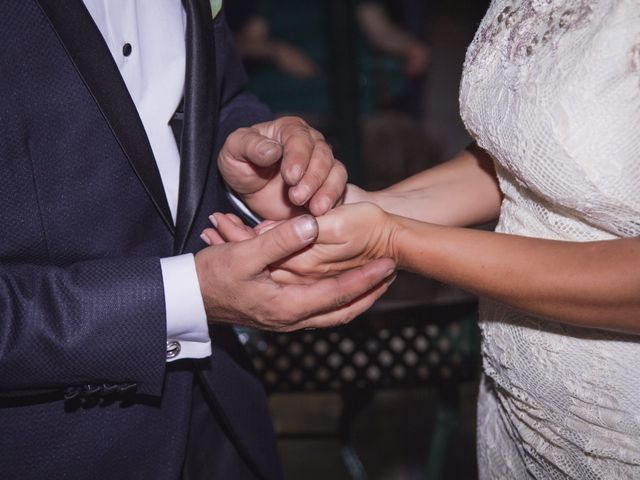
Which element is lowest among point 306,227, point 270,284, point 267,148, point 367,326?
point 367,326

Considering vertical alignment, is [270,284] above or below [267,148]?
below

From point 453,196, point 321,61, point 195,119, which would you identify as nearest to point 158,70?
point 195,119

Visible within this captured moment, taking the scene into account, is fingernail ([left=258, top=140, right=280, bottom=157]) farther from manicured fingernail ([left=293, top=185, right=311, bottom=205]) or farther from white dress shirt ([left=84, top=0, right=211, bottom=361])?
white dress shirt ([left=84, top=0, right=211, bottom=361])

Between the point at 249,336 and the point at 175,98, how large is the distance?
1.01 metres

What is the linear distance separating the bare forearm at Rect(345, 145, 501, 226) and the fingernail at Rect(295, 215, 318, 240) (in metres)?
0.34

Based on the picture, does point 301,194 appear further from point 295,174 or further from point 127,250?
point 127,250

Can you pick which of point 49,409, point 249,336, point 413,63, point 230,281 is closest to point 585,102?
point 230,281

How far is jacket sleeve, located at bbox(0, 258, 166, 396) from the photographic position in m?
1.08

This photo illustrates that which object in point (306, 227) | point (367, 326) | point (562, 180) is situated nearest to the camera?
point (562, 180)

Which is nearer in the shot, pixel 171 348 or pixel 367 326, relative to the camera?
pixel 171 348

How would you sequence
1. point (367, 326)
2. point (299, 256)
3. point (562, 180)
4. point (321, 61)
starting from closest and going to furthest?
point (562, 180) → point (299, 256) → point (367, 326) → point (321, 61)

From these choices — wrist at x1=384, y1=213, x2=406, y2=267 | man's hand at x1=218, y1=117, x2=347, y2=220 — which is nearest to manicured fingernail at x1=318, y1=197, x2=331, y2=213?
man's hand at x1=218, y1=117, x2=347, y2=220

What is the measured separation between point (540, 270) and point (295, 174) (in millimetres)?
447

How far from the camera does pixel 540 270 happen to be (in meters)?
1.06
